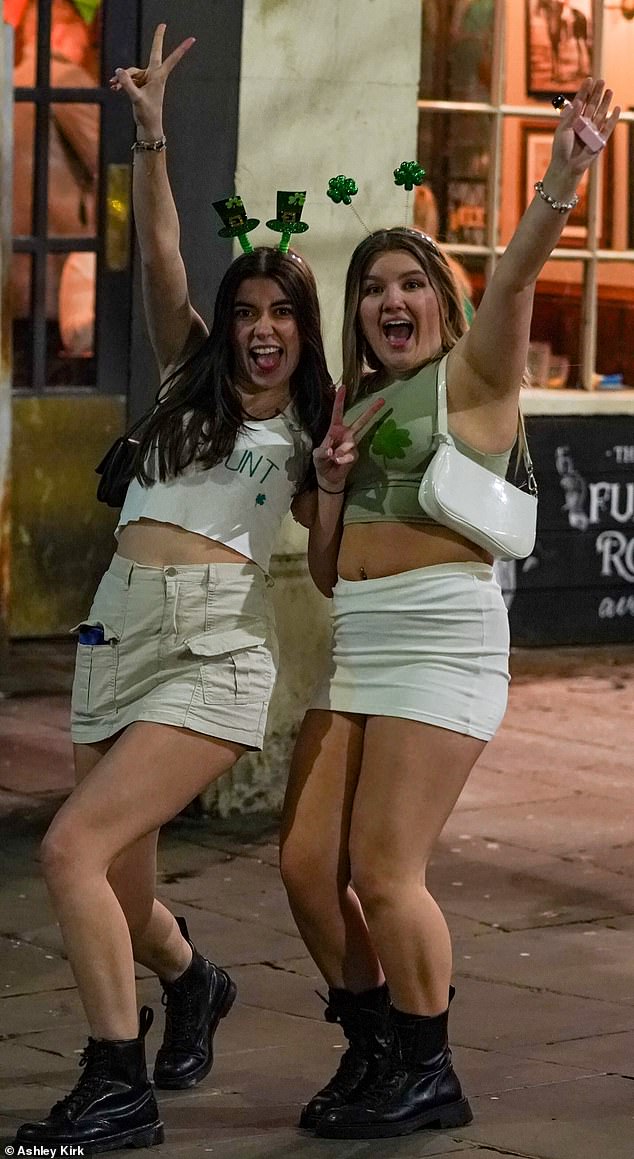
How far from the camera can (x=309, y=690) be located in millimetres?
7820

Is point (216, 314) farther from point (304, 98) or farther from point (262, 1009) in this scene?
point (304, 98)

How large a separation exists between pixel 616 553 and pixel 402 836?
6.92 metres

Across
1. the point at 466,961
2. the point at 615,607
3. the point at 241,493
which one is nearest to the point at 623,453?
the point at 615,607

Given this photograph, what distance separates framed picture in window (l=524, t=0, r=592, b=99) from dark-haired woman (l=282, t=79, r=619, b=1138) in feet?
20.4

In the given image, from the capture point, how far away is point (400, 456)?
454 cm

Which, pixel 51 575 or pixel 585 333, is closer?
pixel 51 575

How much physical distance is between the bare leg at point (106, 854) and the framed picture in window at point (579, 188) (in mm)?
6700

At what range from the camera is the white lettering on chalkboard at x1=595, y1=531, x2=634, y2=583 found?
36.6ft

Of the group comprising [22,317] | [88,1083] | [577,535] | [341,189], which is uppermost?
[341,189]

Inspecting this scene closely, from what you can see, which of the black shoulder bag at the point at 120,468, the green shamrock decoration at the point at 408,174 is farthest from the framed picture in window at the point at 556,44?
the black shoulder bag at the point at 120,468

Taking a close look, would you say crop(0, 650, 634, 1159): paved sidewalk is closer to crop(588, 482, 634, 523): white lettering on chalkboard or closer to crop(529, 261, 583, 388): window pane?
crop(588, 482, 634, 523): white lettering on chalkboard

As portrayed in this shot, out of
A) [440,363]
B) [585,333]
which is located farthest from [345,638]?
[585,333]

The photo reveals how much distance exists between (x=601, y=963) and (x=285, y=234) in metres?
2.43

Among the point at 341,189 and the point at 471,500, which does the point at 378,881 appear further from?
the point at 341,189
